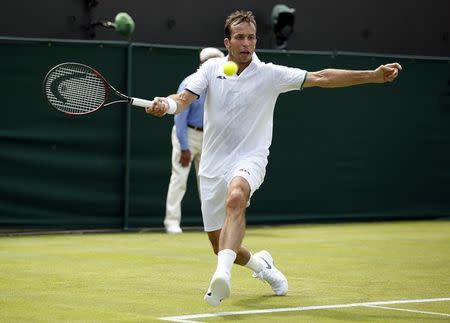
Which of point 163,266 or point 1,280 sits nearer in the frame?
point 1,280

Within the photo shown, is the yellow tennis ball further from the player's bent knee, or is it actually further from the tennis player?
the player's bent knee

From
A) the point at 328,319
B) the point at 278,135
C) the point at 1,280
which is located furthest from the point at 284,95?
the point at 328,319

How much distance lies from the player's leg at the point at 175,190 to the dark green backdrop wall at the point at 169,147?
382mm

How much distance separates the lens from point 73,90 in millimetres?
8945

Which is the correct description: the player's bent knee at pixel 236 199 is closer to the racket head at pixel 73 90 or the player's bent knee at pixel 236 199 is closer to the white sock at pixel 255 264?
the white sock at pixel 255 264

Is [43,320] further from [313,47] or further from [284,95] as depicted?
[313,47]

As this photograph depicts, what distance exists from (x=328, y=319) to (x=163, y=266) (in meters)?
3.43

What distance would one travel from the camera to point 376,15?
59.7 ft

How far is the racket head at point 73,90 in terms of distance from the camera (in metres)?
8.83

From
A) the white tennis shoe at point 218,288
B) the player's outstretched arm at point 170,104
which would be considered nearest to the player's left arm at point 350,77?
the player's outstretched arm at point 170,104

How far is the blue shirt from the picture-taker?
13.8 metres

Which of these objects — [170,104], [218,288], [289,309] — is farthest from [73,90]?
[289,309]

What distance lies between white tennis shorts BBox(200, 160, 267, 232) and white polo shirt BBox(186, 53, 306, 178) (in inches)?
2.0

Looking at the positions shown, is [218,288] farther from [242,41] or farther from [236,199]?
[242,41]
